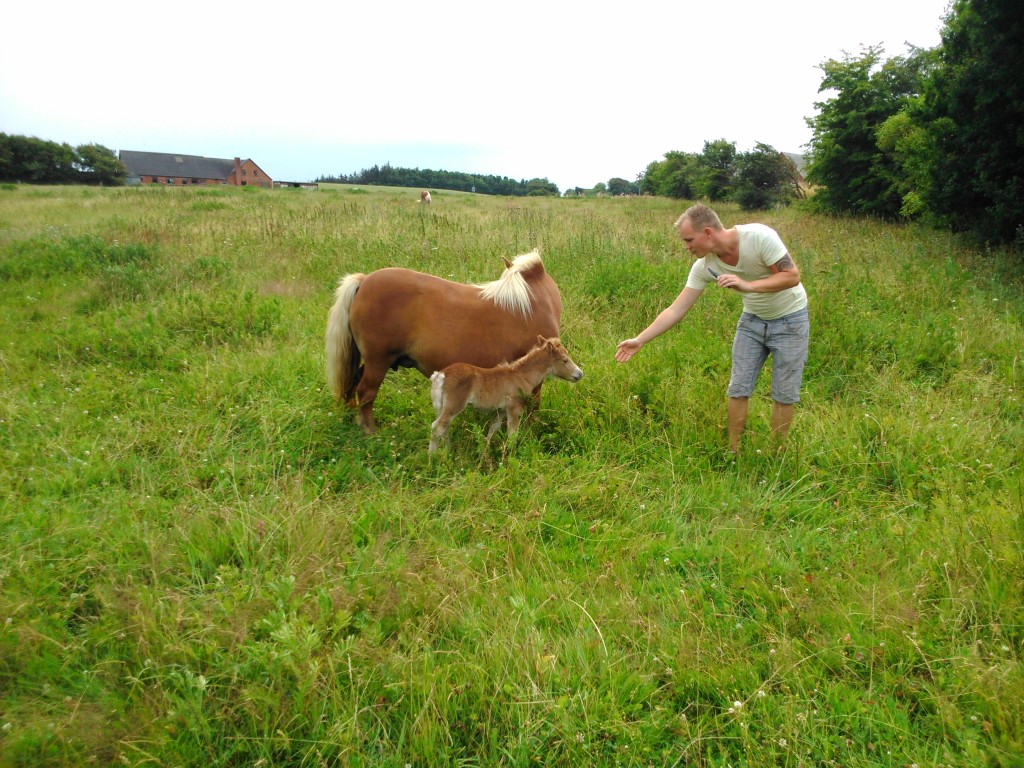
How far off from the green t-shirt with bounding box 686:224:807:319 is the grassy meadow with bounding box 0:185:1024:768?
112 cm

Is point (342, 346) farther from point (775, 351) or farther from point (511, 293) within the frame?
point (775, 351)

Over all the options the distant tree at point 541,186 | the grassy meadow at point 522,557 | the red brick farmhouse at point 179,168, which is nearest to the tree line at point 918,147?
the grassy meadow at point 522,557

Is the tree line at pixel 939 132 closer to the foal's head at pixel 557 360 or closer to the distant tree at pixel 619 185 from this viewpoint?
the foal's head at pixel 557 360

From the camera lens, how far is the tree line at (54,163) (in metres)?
42.5

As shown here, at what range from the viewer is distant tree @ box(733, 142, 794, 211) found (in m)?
23.9

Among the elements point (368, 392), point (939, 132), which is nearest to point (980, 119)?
point (939, 132)

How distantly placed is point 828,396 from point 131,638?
633 cm

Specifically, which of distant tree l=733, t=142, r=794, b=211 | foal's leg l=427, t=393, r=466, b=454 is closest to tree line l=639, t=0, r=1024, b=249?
distant tree l=733, t=142, r=794, b=211

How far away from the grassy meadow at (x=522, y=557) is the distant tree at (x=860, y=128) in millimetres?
11339

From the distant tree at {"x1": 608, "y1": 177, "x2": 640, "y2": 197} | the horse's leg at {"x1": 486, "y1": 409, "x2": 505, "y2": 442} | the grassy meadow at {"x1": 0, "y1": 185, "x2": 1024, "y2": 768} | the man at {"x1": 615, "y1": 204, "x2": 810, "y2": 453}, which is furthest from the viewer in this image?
the distant tree at {"x1": 608, "y1": 177, "x2": 640, "y2": 197}

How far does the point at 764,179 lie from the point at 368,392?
78.3 ft

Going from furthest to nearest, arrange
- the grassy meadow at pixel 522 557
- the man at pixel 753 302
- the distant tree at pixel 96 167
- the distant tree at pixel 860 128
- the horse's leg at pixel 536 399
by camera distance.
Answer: the distant tree at pixel 96 167 → the distant tree at pixel 860 128 → the horse's leg at pixel 536 399 → the man at pixel 753 302 → the grassy meadow at pixel 522 557

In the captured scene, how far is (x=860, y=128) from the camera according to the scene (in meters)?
17.4

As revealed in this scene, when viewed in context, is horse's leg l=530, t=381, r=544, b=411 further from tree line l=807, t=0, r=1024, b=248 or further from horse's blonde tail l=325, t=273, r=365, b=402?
tree line l=807, t=0, r=1024, b=248
